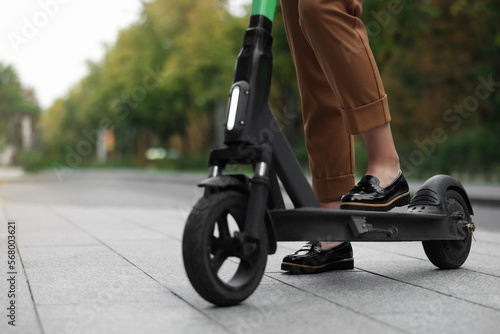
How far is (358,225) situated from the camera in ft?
9.41

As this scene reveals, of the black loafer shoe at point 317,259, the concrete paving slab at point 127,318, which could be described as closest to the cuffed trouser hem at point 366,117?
the black loafer shoe at point 317,259

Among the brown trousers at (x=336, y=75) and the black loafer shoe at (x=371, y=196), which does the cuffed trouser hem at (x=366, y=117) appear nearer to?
the brown trousers at (x=336, y=75)

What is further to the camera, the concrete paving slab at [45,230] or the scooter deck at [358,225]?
the concrete paving slab at [45,230]

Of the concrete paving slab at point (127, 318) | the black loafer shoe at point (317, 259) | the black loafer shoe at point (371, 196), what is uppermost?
the black loafer shoe at point (371, 196)

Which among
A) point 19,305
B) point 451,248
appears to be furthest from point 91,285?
point 451,248

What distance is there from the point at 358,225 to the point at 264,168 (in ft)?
1.85

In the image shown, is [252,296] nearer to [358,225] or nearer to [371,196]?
[358,225]

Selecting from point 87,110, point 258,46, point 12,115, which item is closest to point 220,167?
point 258,46

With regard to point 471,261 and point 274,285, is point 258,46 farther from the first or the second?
point 471,261

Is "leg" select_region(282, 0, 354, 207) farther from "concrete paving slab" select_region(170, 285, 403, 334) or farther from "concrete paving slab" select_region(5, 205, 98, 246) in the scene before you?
"concrete paving slab" select_region(5, 205, 98, 246)

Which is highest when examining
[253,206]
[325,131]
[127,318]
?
[325,131]

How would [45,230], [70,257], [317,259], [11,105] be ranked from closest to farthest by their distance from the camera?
[317,259] → [70,257] → [45,230] → [11,105]

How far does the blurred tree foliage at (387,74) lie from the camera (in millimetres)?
18516

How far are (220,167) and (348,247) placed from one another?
109cm
